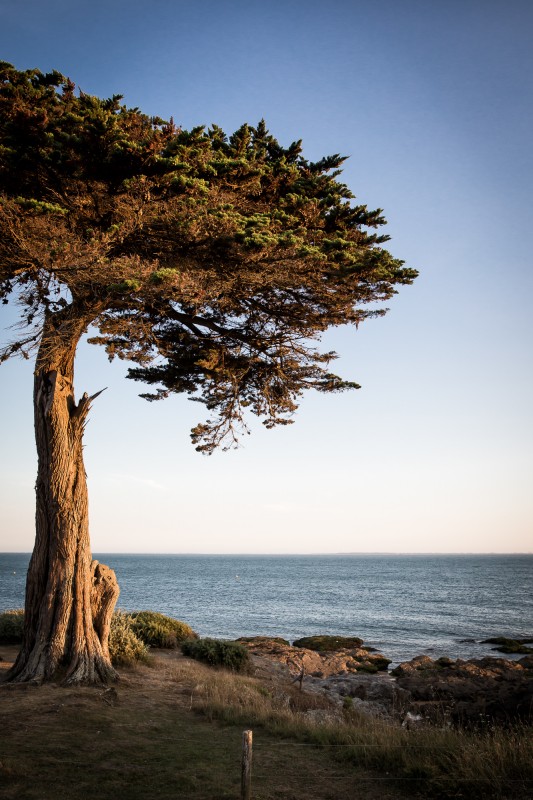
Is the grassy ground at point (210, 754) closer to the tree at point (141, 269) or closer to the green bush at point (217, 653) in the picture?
the tree at point (141, 269)

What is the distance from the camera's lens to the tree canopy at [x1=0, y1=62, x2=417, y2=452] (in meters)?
7.97

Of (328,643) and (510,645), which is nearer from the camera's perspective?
(328,643)

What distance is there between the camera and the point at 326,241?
28.7 feet

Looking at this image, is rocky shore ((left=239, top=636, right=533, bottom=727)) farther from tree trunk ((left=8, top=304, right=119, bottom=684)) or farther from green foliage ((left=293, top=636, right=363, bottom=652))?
tree trunk ((left=8, top=304, right=119, bottom=684))

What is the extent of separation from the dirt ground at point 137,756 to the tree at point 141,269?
4.42ft

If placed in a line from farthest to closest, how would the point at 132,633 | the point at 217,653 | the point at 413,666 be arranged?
→ the point at 413,666
the point at 217,653
the point at 132,633

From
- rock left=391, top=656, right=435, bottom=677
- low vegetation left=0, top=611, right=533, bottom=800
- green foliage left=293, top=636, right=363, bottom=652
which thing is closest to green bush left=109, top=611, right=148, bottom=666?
low vegetation left=0, top=611, right=533, bottom=800

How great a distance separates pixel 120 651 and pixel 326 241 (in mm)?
10392

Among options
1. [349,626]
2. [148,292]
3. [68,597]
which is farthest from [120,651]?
[349,626]

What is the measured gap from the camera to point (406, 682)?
17.1m

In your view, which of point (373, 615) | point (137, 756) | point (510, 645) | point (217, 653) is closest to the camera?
point (137, 756)

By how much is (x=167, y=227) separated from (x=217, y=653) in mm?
12019

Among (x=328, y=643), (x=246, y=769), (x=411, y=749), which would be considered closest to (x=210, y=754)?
(x=246, y=769)

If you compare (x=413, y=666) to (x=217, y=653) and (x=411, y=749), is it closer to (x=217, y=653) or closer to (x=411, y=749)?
(x=217, y=653)
